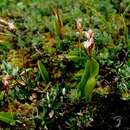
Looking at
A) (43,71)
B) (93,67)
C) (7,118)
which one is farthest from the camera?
(43,71)

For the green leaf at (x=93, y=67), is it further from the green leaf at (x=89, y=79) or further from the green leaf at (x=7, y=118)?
the green leaf at (x=7, y=118)

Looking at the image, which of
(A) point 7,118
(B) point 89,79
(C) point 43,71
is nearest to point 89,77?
(B) point 89,79

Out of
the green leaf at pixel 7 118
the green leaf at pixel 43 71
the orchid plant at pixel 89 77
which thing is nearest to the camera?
the orchid plant at pixel 89 77

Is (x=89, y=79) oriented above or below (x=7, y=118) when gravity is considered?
above

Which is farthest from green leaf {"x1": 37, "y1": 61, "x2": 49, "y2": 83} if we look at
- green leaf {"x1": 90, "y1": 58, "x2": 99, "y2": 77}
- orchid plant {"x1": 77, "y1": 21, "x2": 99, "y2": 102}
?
green leaf {"x1": 90, "y1": 58, "x2": 99, "y2": 77}

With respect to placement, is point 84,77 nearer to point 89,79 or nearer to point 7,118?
point 89,79

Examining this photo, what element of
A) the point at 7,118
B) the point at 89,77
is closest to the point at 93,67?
the point at 89,77

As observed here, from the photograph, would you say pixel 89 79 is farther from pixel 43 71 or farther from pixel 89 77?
pixel 43 71

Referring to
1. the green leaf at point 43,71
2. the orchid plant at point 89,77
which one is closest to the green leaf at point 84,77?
the orchid plant at point 89,77

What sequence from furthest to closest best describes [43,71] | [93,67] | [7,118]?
[43,71], [7,118], [93,67]

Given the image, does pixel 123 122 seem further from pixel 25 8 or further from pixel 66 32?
pixel 25 8

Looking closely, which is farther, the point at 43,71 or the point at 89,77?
the point at 43,71
